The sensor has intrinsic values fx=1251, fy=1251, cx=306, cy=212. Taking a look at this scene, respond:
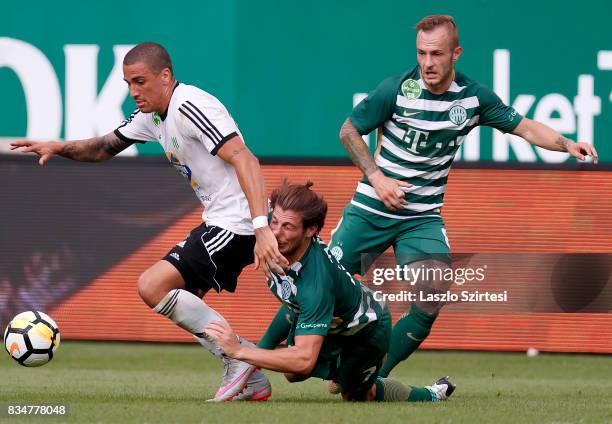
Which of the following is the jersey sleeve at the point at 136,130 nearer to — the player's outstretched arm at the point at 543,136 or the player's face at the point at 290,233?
the player's face at the point at 290,233

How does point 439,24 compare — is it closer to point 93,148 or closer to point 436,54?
point 436,54

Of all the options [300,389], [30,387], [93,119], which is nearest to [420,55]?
[300,389]

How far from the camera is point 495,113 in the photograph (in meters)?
7.49

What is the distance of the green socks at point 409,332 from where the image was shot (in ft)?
23.5

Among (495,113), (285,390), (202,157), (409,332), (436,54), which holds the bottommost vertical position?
(285,390)

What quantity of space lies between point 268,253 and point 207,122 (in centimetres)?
99

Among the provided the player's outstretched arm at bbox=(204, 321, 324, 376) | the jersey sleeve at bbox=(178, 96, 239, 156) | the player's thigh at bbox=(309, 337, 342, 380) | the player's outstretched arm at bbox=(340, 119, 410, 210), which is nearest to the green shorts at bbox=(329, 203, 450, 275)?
the player's outstretched arm at bbox=(340, 119, 410, 210)

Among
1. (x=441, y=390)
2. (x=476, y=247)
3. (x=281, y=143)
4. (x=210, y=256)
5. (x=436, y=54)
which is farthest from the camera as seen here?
(x=281, y=143)

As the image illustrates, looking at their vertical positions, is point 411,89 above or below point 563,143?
above

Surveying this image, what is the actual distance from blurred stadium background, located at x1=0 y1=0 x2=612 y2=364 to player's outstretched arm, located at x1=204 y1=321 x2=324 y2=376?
15.4 feet

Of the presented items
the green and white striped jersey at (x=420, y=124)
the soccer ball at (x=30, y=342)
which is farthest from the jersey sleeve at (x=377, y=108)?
the soccer ball at (x=30, y=342)

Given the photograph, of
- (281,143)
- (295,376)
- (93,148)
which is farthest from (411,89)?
(281,143)

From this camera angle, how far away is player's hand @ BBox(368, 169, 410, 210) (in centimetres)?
711

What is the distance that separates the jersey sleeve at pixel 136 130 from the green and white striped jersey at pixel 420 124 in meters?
1.23
